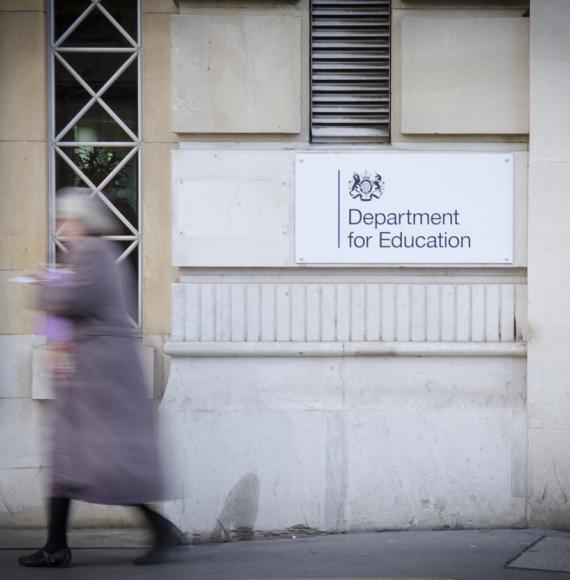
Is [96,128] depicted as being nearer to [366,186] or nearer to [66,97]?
[66,97]

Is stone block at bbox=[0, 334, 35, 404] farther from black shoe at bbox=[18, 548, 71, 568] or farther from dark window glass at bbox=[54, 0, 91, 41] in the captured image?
dark window glass at bbox=[54, 0, 91, 41]

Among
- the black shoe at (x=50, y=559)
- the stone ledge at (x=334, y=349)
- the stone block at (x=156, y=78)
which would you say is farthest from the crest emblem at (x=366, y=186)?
the black shoe at (x=50, y=559)

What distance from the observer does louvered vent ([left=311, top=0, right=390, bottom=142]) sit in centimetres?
727

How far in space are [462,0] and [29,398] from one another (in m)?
3.79

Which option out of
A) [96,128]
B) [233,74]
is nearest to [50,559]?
[96,128]

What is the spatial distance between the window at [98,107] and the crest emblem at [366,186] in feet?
4.68

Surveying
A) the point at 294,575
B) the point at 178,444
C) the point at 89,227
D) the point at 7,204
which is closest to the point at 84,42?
the point at 7,204

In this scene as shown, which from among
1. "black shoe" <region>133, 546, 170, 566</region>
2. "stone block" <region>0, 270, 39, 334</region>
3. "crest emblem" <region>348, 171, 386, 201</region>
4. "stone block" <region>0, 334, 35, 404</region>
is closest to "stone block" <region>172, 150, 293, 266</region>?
"crest emblem" <region>348, 171, 386, 201</region>

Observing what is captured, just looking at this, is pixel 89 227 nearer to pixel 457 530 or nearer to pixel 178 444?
pixel 178 444

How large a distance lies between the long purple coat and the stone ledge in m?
1.32

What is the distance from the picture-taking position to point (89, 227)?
5734 millimetres

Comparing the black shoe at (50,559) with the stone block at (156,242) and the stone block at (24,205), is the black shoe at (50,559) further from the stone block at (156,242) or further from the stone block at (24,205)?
the stone block at (24,205)

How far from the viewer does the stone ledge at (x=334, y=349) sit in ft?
23.0

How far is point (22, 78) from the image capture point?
721cm
